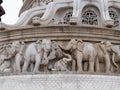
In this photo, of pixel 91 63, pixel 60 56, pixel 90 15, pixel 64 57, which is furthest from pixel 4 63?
pixel 90 15

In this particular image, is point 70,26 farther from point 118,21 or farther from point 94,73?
point 118,21

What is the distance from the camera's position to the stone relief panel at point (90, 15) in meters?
12.2

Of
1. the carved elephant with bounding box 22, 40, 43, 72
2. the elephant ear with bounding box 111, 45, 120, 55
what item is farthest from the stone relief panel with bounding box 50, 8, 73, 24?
the elephant ear with bounding box 111, 45, 120, 55

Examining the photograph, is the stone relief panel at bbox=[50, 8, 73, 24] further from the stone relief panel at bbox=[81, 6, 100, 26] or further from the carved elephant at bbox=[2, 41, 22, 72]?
the carved elephant at bbox=[2, 41, 22, 72]

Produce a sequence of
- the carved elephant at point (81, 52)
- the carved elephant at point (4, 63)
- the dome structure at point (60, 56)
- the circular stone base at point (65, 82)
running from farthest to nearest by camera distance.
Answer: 1. the carved elephant at point (4, 63)
2. the carved elephant at point (81, 52)
3. the dome structure at point (60, 56)
4. the circular stone base at point (65, 82)

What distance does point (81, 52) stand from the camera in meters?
10.3

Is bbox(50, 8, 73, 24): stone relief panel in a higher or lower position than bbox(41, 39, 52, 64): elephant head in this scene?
higher

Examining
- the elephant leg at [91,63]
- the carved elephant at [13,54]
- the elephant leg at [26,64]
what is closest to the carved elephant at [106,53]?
the elephant leg at [91,63]

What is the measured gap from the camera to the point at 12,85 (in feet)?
33.5

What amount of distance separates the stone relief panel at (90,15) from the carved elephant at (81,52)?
6.41 ft

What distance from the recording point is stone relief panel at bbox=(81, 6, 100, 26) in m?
12.2

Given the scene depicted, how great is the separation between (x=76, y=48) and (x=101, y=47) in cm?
81

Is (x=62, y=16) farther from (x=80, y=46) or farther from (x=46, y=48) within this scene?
(x=46, y=48)

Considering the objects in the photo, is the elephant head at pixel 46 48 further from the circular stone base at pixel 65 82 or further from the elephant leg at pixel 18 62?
the elephant leg at pixel 18 62
